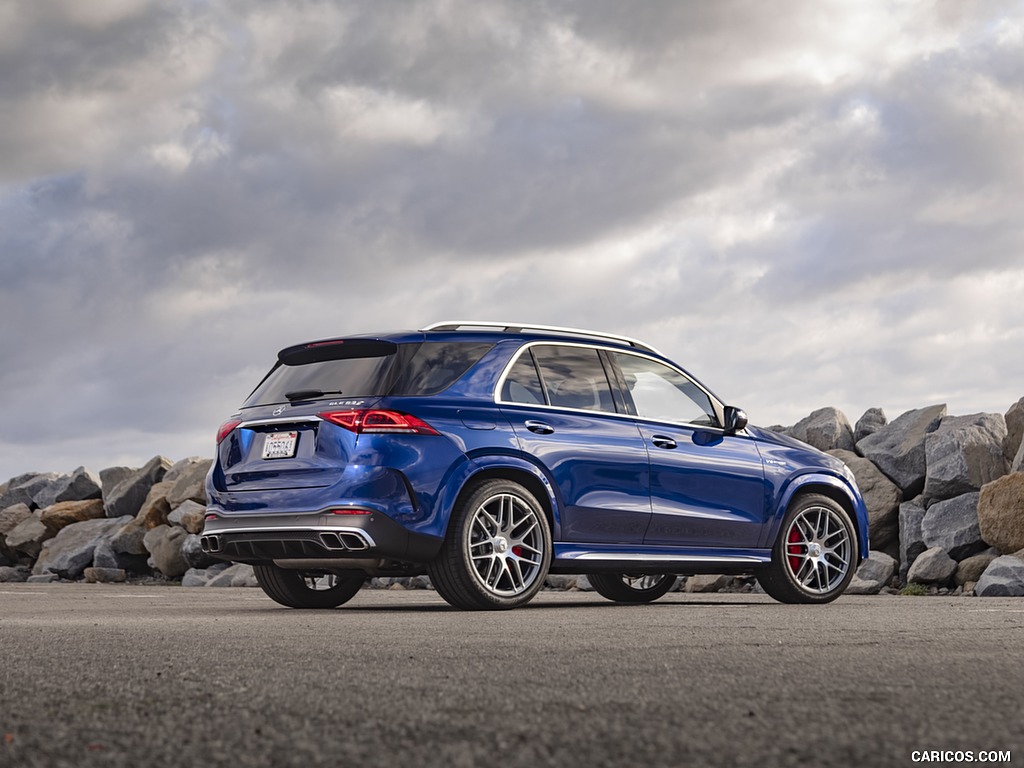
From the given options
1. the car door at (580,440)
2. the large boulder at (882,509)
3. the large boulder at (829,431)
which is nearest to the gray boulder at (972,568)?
the large boulder at (882,509)

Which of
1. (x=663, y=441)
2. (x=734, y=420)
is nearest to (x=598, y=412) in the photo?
(x=663, y=441)

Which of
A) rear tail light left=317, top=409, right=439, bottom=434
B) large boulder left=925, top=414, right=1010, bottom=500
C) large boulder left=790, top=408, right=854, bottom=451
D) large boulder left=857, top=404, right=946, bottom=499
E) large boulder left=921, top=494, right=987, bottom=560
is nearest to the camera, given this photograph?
rear tail light left=317, top=409, right=439, bottom=434

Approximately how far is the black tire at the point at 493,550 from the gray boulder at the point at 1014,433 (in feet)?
23.8

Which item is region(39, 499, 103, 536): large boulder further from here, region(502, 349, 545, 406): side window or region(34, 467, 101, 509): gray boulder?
region(502, 349, 545, 406): side window

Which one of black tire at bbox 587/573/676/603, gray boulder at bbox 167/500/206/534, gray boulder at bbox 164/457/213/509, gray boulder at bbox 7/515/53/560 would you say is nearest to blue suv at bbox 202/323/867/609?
black tire at bbox 587/573/676/603

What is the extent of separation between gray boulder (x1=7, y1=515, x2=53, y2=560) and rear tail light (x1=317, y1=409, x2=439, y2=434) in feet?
50.1

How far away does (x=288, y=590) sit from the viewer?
952cm

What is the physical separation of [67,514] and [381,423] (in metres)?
15.2

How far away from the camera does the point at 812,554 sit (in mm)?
10266

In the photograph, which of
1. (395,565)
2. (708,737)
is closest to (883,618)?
(395,565)

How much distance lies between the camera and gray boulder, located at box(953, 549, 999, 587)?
12.6 metres

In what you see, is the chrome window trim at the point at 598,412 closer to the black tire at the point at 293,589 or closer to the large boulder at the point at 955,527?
the black tire at the point at 293,589

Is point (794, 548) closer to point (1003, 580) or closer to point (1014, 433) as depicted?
point (1003, 580)

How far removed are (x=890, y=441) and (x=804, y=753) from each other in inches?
495
